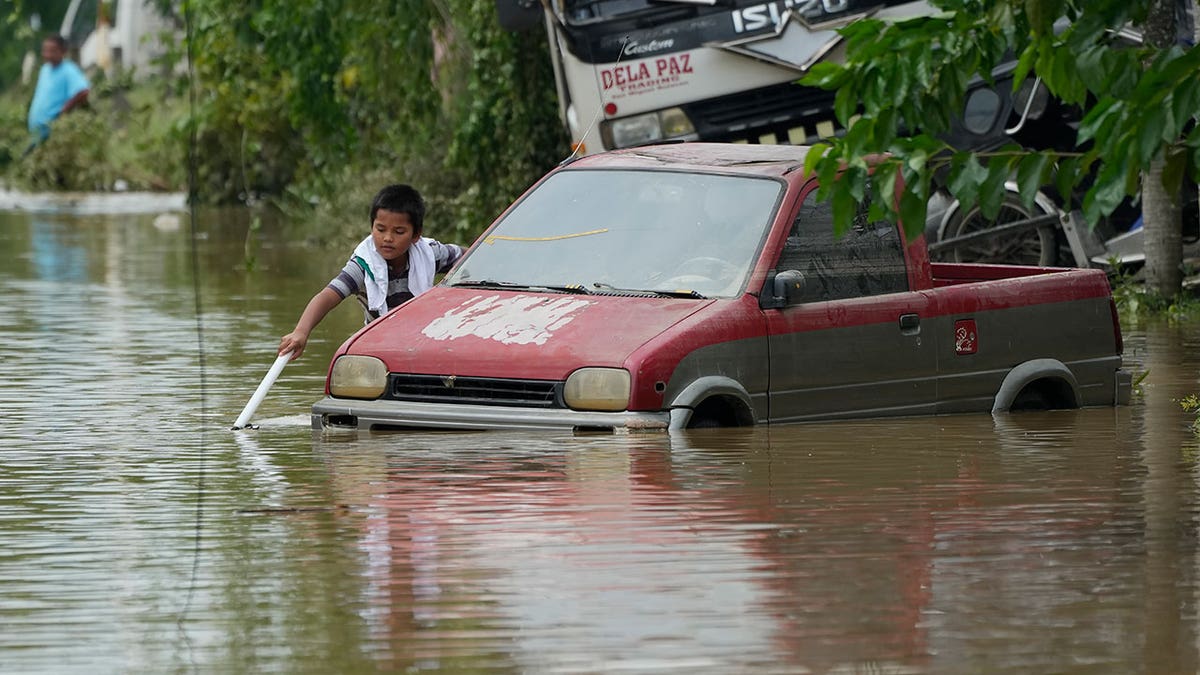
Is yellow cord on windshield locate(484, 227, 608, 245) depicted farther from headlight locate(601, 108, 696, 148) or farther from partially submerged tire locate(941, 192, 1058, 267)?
partially submerged tire locate(941, 192, 1058, 267)

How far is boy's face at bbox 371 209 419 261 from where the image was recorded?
417 inches

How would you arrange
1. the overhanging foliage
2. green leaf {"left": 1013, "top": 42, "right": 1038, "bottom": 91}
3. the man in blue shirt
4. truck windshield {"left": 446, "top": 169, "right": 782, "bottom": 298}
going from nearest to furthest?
the overhanging foliage, green leaf {"left": 1013, "top": 42, "right": 1038, "bottom": 91}, truck windshield {"left": 446, "top": 169, "right": 782, "bottom": 298}, the man in blue shirt

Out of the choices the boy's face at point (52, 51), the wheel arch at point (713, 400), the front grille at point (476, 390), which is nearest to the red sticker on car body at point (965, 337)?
the wheel arch at point (713, 400)

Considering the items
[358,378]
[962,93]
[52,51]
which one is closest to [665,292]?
[358,378]

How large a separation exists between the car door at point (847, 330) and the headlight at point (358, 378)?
5.08 ft

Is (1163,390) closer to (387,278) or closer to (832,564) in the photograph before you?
(387,278)

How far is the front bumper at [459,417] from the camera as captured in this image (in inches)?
364

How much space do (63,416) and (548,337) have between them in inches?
106

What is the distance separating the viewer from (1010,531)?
7.77 metres

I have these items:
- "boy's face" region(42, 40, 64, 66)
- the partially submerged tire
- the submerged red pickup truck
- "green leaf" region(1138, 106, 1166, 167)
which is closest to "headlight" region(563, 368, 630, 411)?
the submerged red pickup truck

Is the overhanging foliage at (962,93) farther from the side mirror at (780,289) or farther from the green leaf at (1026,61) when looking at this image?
the side mirror at (780,289)

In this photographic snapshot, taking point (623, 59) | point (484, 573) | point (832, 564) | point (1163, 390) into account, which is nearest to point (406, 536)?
point (484, 573)

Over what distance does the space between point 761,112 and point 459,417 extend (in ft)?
26.7

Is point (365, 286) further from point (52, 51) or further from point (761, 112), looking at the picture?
point (52, 51)
